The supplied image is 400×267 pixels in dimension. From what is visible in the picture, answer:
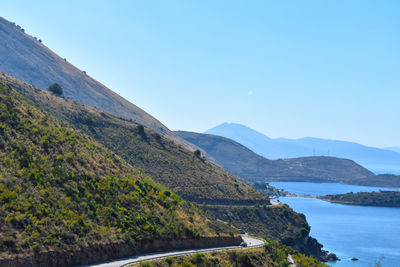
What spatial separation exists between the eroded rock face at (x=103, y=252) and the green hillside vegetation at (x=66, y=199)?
52 centimetres

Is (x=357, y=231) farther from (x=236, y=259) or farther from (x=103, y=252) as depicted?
(x=103, y=252)

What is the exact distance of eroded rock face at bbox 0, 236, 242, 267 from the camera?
28516 millimetres

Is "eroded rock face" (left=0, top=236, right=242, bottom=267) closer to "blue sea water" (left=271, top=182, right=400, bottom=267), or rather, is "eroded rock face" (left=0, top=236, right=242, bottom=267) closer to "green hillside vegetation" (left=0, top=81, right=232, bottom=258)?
"green hillside vegetation" (left=0, top=81, right=232, bottom=258)

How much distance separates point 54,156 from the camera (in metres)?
44.0

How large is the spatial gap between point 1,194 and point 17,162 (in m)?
6.62

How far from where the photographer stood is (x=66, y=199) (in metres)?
37.6

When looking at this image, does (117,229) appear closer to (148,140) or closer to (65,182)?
(65,182)

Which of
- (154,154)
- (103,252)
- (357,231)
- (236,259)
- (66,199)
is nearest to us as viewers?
(103,252)

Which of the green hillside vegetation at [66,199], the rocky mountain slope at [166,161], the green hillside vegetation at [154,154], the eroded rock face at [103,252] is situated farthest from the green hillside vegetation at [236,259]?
the green hillside vegetation at [154,154]

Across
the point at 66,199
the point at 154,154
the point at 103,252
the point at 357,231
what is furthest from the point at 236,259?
the point at 357,231

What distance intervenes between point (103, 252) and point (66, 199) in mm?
6528

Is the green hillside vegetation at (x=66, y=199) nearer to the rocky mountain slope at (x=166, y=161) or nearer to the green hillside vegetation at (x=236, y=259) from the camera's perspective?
the green hillside vegetation at (x=236, y=259)

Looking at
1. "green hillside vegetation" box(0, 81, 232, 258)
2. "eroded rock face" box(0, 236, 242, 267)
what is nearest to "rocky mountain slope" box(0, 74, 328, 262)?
"green hillside vegetation" box(0, 81, 232, 258)

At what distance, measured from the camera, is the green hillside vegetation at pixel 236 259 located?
121 ft
